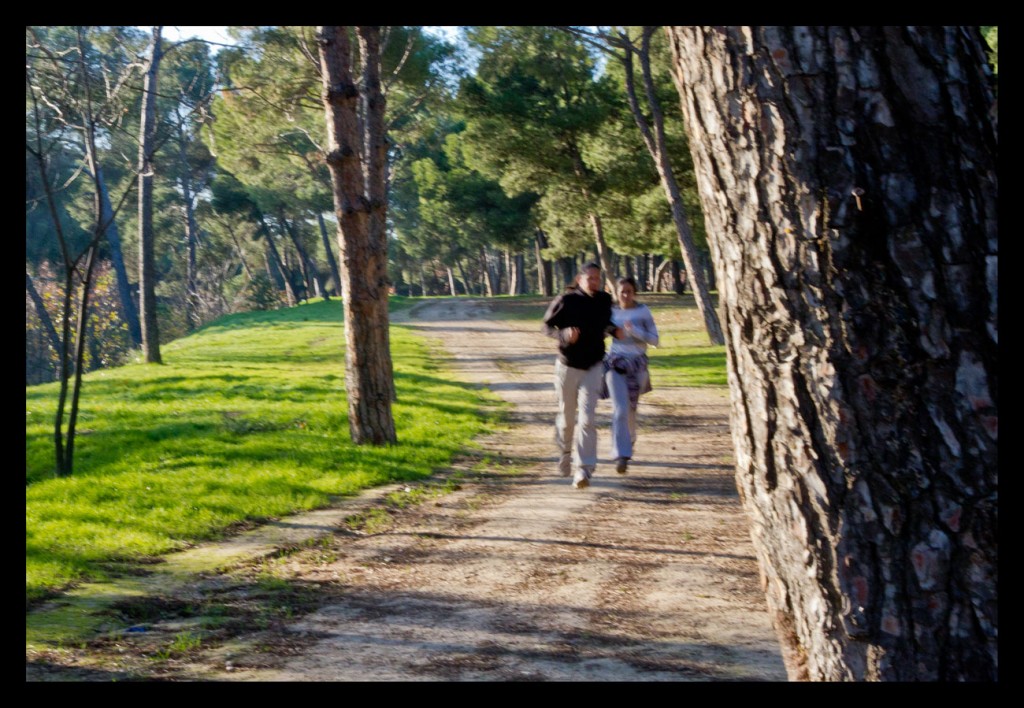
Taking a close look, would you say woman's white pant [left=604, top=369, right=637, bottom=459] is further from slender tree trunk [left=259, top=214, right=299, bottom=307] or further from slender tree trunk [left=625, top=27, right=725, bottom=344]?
slender tree trunk [left=259, top=214, right=299, bottom=307]

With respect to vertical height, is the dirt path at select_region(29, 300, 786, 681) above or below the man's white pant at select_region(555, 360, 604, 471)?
below

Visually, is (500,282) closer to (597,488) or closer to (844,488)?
(597,488)

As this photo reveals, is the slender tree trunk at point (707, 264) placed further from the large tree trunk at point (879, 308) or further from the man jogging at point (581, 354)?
the large tree trunk at point (879, 308)

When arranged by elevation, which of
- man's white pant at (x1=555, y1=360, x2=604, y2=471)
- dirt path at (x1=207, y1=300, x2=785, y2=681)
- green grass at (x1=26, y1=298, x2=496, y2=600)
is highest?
man's white pant at (x1=555, y1=360, x2=604, y2=471)

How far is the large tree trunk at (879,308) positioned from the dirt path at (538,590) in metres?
2.37

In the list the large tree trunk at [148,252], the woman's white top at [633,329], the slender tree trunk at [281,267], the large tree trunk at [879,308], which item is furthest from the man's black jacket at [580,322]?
the slender tree trunk at [281,267]

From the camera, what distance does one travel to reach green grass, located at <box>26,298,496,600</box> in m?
7.60

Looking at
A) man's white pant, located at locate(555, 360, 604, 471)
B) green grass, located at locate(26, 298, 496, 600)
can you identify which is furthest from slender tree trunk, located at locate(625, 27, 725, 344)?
man's white pant, located at locate(555, 360, 604, 471)

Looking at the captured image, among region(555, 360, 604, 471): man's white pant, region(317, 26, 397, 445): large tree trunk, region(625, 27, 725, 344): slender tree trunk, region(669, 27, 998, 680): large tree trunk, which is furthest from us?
region(625, 27, 725, 344): slender tree trunk

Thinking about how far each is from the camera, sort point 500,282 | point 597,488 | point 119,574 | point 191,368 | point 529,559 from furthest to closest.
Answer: point 500,282, point 191,368, point 597,488, point 529,559, point 119,574

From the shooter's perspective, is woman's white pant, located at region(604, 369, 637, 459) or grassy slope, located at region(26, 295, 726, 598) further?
woman's white pant, located at region(604, 369, 637, 459)

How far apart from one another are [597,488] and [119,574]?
4.86m

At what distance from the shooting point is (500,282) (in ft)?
303

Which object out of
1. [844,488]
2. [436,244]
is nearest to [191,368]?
[844,488]
